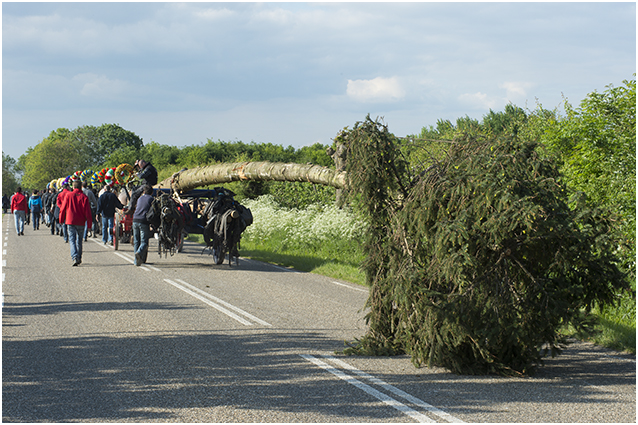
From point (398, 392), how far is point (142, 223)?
10.5 meters

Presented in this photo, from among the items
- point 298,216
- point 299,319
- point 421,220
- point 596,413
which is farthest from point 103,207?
point 596,413

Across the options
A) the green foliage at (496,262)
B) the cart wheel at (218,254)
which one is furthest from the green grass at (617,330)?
the cart wheel at (218,254)

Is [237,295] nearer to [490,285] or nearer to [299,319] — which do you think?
[299,319]

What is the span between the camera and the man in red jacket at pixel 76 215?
45.3 feet

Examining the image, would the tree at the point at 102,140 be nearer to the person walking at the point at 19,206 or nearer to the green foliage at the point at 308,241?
the person walking at the point at 19,206

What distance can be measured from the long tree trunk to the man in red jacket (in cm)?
391

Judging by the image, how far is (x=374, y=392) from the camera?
498 cm

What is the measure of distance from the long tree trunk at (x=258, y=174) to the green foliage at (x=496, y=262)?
8.05 metres

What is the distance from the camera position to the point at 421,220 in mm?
5648

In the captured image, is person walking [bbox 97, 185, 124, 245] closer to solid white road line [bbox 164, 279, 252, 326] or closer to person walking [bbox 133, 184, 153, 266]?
person walking [bbox 133, 184, 153, 266]

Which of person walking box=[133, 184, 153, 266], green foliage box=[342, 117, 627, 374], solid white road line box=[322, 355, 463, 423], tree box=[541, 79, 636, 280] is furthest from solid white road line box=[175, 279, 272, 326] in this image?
tree box=[541, 79, 636, 280]

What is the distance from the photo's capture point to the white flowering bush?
18789mm

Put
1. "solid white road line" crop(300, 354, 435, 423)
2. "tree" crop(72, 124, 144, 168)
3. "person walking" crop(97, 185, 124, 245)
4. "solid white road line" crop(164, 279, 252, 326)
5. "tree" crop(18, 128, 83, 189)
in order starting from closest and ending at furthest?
"solid white road line" crop(300, 354, 435, 423)
"solid white road line" crop(164, 279, 252, 326)
"person walking" crop(97, 185, 124, 245)
"tree" crop(18, 128, 83, 189)
"tree" crop(72, 124, 144, 168)

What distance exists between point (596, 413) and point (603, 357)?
85.1 inches
